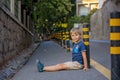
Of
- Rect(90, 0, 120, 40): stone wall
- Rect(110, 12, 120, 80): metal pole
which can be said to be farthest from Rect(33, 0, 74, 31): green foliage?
Rect(110, 12, 120, 80): metal pole

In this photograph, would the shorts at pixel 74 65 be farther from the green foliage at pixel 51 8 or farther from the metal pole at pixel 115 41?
the green foliage at pixel 51 8

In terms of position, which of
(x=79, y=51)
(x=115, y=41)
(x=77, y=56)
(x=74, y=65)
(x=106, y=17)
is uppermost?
(x=106, y=17)

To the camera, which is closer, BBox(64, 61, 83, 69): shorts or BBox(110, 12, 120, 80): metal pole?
BBox(110, 12, 120, 80): metal pole

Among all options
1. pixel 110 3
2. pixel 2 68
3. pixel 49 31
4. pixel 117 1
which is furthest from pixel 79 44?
pixel 49 31

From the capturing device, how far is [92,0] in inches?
3615

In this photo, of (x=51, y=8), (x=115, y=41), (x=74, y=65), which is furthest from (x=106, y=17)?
(x=115, y=41)

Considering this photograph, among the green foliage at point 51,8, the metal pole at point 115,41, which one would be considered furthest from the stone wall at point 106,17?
the metal pole at point 115,41

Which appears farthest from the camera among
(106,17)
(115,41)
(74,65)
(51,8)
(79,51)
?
(51,8)

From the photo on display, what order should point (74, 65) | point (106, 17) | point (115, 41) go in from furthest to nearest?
point (106, 17) < point (74, 65) < point (115, 41)

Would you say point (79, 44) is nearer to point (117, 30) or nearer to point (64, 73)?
point (64, 73)

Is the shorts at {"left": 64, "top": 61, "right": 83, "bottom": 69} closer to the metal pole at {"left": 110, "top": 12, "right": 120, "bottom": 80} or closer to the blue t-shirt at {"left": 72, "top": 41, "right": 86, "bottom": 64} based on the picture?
the blue t-shirt at {"left": 72, "top": 41, "right": 86, "bottom": 64}

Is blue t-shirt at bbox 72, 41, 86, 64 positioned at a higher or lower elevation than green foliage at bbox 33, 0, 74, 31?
lower

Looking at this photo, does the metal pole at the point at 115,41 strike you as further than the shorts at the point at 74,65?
No

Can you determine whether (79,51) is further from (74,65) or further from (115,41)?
(115,41)
